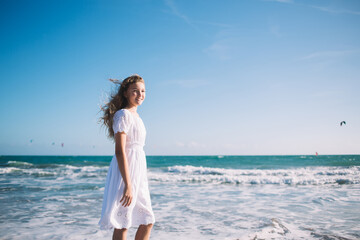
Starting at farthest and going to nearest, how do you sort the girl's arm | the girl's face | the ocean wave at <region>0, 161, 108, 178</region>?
the ocean wave at <region>0, 161, 108, 178</region> → the girl's face → the girl's arm

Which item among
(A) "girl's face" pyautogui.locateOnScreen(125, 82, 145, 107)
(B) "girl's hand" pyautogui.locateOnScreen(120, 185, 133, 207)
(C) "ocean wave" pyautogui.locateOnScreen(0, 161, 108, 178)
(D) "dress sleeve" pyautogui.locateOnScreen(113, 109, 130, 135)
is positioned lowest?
(C) "ocean wave" pyautogui.locateOnScreen(0, 161, 108, 178)

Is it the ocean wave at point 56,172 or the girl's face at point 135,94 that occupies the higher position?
the girl's face at point 135,94

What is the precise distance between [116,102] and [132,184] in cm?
83

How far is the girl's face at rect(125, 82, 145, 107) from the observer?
7.84 feet

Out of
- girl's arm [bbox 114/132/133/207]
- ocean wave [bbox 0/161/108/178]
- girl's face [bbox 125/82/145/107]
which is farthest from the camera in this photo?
ocean wave [bbox 0/161/108/178]

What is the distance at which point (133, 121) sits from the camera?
221 centimetres

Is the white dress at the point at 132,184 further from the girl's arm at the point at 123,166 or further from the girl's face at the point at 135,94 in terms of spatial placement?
the girl's face at the point at 135,94

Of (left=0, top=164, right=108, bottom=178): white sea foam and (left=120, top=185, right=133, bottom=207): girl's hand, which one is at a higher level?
(left=120, top=185, right=133, bottom=207): girl's hand

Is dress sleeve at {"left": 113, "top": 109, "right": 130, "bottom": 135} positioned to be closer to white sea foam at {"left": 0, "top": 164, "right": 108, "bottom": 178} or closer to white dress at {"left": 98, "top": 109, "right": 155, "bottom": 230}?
white dress at {"left": 98, "top": 109, "right": 155, "bottom": 230}

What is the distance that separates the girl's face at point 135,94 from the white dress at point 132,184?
7.9 inches

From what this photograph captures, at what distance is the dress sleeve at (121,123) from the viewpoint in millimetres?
2076

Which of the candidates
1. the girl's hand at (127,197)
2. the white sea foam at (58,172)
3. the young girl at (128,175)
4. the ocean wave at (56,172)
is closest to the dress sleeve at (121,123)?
the young girl at (128,175)

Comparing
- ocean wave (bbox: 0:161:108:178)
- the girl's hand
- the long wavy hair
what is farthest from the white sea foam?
the girl's hand

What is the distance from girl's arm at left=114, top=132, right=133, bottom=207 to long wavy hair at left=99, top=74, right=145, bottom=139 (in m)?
0.43
